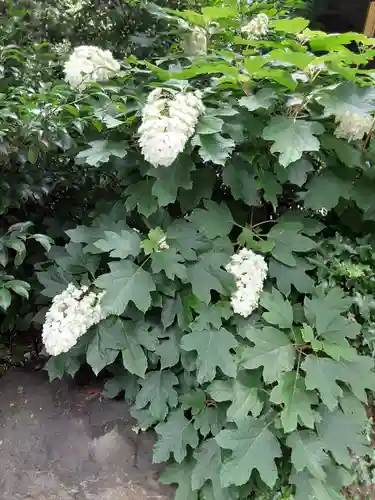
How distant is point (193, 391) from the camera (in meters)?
1.41

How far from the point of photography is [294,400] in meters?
1.22

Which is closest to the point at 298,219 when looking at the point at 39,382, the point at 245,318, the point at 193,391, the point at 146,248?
the point at 245,318

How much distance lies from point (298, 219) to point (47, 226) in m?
0.97

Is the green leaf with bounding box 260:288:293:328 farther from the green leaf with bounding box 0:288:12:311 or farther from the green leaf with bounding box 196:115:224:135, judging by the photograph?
the green leaf with bounding box 0:288:12:311

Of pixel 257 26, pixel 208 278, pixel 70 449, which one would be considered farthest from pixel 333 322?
pixel 257 26

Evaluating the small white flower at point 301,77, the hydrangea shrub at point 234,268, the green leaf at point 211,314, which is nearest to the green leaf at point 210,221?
the hydrangea shrub at point 234,268

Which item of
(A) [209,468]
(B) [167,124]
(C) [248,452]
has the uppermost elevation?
(B) [167,124]

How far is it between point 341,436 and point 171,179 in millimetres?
868

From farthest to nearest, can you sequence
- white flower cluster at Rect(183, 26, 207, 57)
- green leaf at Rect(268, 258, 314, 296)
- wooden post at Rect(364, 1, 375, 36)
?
wooden post at Rect(364, 1, 375, 36) → white flower cluster at Rect(183, 26, 207, 57) → green leaf at Rect(268, 258, 314, 296)

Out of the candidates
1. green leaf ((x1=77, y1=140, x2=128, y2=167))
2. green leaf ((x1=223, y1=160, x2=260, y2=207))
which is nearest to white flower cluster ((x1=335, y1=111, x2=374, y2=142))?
green leaf ((x1=223, y1=160, x2=260, y2=207))

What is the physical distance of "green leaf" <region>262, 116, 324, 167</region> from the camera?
1180mm

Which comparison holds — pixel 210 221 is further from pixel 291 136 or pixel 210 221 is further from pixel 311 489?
pixel 311 489

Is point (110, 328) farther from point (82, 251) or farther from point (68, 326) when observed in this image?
point (82, 251)

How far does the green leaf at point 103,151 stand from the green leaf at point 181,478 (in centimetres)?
94
